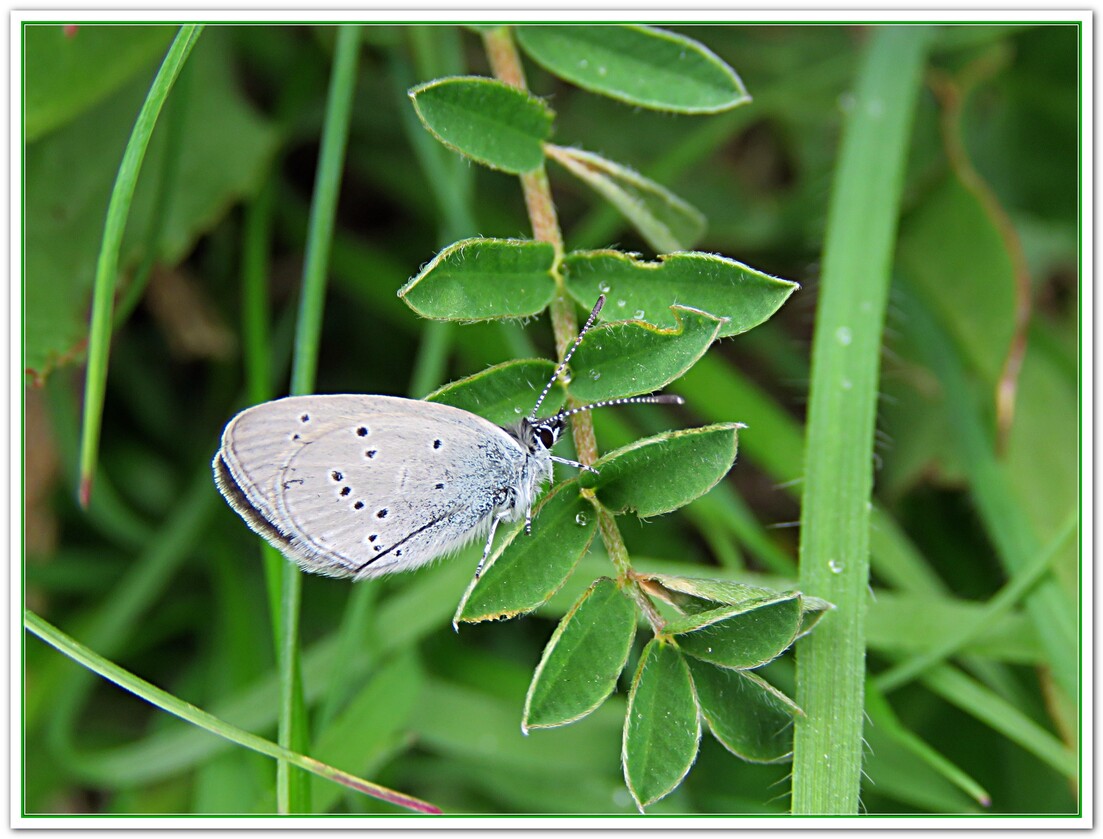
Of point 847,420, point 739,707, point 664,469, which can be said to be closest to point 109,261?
point 664,469

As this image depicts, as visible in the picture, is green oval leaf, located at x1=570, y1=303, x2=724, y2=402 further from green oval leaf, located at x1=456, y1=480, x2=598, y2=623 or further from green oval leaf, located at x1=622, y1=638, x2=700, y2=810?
green oval leaf, located at x1=622, y1=638, x2=700, y2=810

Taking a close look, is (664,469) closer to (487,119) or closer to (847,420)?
(847,420)

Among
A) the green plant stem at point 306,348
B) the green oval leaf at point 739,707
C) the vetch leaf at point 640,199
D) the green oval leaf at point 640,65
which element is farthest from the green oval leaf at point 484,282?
the green oval leaf at point 739,707

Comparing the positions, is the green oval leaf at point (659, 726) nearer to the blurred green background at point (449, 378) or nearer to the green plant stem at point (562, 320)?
the green plant stem at point (562, 320)

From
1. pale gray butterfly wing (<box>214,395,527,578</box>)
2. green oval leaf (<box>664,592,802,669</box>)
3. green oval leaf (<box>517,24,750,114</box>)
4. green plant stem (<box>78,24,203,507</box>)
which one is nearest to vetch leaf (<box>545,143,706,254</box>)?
green oval leaf (<box>517,24,750,114</box>)

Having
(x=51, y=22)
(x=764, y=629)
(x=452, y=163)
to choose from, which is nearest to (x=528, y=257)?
(x=764, y=629)

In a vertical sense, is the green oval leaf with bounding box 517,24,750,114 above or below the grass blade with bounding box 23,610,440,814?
above

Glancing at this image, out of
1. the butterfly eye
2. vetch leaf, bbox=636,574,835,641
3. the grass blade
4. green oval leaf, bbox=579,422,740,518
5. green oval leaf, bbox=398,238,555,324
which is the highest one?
green oval leaf, bbox=398,238,555,324
